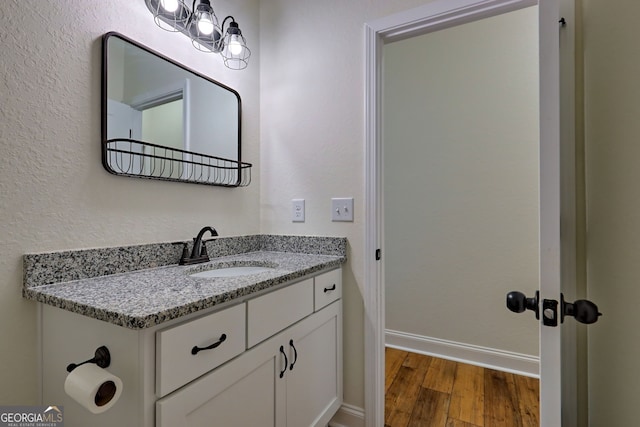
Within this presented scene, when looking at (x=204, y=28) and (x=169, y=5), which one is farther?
(x=204, y=28)

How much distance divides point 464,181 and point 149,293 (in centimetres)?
210

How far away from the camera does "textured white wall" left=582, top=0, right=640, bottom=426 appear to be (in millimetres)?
653

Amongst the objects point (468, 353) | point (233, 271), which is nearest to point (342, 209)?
point (233, 271)

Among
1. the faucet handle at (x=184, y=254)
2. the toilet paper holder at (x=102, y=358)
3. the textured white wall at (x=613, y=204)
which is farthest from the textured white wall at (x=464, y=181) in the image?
the toilet paper holder at (x=102, y=358)

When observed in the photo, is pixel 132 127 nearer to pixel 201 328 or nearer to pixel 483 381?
pixel 201 328

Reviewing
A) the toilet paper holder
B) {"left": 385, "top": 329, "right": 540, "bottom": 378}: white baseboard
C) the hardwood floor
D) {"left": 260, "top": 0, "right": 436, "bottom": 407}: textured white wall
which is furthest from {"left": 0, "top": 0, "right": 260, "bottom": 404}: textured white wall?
{"left": 385, "top": 329, "right": 540, "bottom": 378}: white baseboard

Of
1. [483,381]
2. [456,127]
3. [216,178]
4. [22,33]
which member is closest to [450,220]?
[456,127]

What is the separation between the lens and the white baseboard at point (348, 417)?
4.87 feet

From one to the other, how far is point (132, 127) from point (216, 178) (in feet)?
1.46

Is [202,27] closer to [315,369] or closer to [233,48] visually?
[233,48]

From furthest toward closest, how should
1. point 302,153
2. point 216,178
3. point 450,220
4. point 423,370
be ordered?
point 450,220 → point 423,370 → point 302,153 → point 216,178

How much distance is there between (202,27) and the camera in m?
1.35

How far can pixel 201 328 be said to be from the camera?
2.57 ft

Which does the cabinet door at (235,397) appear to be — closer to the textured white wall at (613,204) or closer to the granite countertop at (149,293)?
the granite countertop at (149,293)
